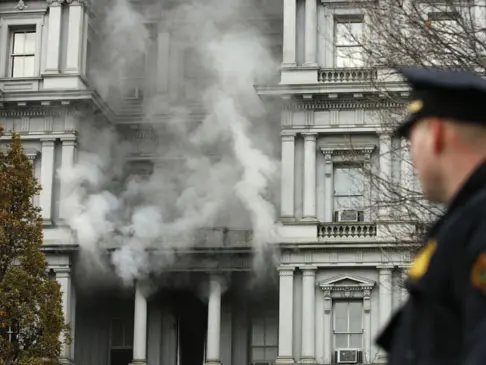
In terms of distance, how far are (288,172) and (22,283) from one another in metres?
10.7

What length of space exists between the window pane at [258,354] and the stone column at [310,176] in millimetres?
4453

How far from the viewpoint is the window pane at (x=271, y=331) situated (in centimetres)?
3825

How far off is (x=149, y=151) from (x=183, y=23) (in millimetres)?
4121

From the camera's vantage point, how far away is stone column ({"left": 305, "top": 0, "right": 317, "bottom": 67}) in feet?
123

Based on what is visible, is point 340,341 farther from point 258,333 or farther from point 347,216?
point 347,216

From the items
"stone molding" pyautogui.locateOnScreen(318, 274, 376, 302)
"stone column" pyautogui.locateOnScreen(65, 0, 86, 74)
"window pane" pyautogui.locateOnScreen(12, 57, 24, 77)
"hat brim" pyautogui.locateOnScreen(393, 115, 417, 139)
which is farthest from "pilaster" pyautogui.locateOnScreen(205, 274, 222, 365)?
"hat brim" pyautogui.locateOnScreen(393, 115, 417, 139)

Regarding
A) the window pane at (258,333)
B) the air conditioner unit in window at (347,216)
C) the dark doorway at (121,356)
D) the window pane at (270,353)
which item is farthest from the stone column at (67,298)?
the air conditioner unit in window at (347,216)

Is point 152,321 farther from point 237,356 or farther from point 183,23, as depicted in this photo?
point 183,23

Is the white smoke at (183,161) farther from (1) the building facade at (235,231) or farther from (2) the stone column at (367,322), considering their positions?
(2) the stone column at (367,322)

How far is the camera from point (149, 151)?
131 feet

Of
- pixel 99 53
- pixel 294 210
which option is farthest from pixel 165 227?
pixel 99 53

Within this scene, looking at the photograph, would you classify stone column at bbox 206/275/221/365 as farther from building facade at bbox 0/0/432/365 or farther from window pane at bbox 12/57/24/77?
window pane at bbox 12/57/24/77

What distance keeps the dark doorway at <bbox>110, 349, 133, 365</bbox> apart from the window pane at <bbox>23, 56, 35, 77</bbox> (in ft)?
28.7

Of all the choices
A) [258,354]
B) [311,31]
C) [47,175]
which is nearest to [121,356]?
[258,354]
